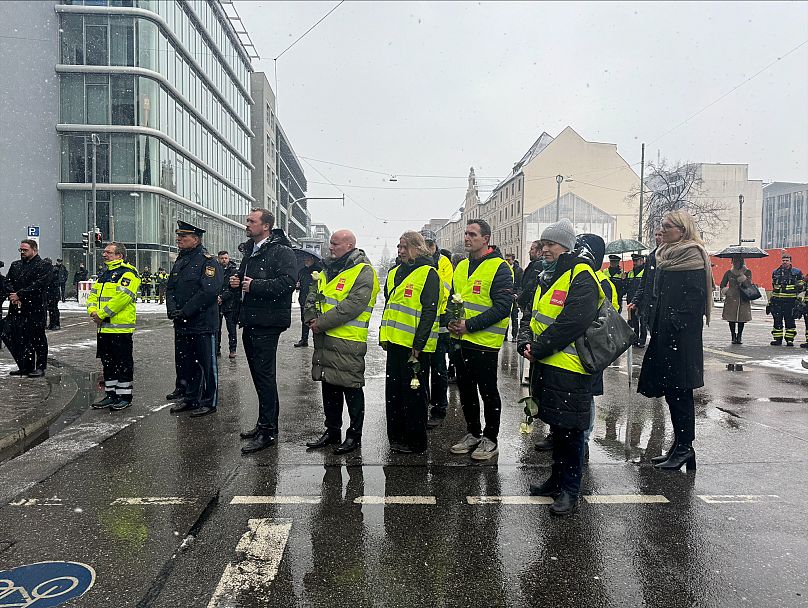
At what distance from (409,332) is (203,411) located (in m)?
2.94

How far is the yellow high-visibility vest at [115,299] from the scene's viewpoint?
22.9 ft

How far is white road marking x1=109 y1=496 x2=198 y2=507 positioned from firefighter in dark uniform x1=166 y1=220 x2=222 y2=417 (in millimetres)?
2538

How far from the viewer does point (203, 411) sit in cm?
690

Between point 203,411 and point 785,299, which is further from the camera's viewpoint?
point 785,299

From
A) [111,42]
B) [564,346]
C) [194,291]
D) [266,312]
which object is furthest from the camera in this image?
[111,42]

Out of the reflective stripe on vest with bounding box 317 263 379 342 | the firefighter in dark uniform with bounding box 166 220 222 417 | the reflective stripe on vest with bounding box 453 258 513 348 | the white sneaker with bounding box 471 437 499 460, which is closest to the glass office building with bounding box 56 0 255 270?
the firefighter in dark uniform with bounding box 166 220 222 417

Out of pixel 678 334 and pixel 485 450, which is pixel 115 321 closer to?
pixel 485 450

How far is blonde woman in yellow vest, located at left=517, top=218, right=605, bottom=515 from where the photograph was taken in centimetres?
405

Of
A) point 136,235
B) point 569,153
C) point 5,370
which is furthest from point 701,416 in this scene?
point 569,153

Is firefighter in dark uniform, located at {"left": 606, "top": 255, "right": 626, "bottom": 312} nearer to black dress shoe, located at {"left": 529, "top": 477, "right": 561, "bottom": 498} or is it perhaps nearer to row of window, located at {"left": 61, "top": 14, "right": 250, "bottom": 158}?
black dress shoe, located at {"left": 529, "top": 477, "right": 561, "bottom": 498}

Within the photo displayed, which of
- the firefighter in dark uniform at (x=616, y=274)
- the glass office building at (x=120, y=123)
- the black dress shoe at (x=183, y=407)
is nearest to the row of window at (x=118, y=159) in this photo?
the glass office building at (x=120, y=123)

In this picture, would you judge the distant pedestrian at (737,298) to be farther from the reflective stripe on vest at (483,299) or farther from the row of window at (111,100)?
the row of window at (111,100)

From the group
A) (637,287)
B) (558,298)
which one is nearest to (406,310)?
(558,298)

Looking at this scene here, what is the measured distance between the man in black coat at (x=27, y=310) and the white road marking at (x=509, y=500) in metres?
7.55
